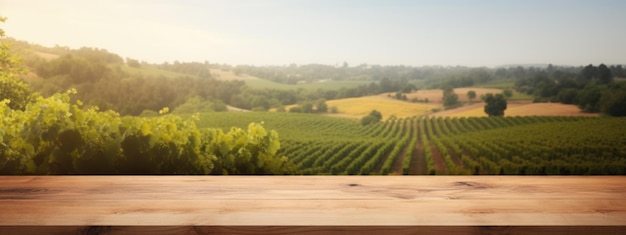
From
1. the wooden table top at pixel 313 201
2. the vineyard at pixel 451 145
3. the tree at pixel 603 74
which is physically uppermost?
the tree at pixel 603 74

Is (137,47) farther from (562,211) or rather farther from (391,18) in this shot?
(562,211)

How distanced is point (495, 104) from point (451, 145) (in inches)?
14.7

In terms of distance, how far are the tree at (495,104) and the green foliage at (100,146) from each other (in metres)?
1.39

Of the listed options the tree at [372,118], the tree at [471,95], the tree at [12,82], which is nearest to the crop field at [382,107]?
the tree at [372,118]

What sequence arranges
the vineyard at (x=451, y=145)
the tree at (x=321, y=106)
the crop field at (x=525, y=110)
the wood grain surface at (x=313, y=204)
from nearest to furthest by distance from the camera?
1. the wood grain surface at (x=313, y=204)
2. the vineyard at (x=451, y=145)
3. the crop field at (x=525, y=110)
4. the tree at (x=321, y=106)

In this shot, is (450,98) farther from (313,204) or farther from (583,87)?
(313,204)

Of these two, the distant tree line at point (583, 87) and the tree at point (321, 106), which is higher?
the distant tree line at point (583, 87)

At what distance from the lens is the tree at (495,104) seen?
329cm

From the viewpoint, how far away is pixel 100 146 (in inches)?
110

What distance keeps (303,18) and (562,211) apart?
212cm

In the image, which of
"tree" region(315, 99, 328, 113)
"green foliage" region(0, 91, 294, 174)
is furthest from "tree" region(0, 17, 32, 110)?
"tree" region(315, 99, 328, 113)

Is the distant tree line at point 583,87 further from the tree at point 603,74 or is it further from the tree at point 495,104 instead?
the tree at point 495,104

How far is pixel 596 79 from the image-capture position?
10.7 feet

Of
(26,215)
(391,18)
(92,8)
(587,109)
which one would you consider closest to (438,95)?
(391,18)
